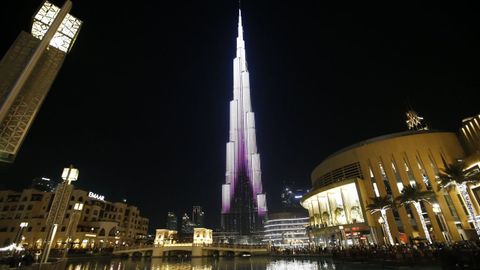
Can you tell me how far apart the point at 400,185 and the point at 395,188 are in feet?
8.79

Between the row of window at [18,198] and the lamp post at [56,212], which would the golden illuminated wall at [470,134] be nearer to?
the lamp post at [56,212]

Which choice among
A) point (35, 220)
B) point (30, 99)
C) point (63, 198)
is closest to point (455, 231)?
point (63, 198)

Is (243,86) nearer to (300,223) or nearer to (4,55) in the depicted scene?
(300,223)

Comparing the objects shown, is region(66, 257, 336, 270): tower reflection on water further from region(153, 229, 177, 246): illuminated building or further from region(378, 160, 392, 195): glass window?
region(153, 229, 177, 246): illuminated building

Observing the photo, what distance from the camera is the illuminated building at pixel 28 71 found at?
71.8 ft

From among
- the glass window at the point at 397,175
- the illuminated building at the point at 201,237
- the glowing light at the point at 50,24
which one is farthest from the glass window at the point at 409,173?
the glowing light at the point at 50,24

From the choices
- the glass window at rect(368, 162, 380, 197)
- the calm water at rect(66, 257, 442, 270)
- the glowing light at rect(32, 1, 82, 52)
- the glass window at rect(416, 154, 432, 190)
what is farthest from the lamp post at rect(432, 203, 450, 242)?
the glowing light at rect(32, 1, 82, 52)

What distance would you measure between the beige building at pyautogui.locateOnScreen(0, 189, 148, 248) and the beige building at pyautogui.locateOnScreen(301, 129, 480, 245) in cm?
6412

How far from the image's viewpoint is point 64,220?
246ft

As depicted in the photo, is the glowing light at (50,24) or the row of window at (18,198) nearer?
the glowing light at (50,24)

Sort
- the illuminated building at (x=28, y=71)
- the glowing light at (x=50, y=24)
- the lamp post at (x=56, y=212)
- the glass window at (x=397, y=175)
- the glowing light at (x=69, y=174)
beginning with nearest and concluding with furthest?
the illuminated building at (x=28, y=71) → the glowing light at (x=50, y=24) → the lamp post at (x=56, y=212) → the glowing light at (x=69, y=174) → the glass window at (x=397, y=175)

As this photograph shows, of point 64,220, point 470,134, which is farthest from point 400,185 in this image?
point 64,220

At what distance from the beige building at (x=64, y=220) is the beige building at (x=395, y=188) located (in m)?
64.1

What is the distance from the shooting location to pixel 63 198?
3366 centimetres
